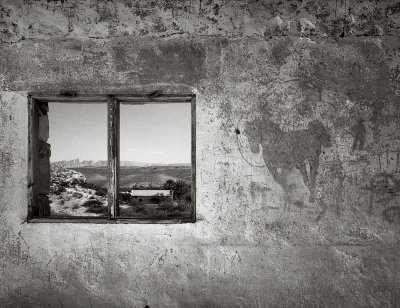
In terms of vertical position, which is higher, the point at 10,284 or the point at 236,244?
the point at 236,244

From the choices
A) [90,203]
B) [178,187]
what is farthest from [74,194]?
[178,187]

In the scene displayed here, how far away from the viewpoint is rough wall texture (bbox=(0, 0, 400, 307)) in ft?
8.28

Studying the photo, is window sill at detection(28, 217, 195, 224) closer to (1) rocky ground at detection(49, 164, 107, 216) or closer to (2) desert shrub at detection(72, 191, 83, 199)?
(1) rocky ground at detection(49, 164, 107, 216)

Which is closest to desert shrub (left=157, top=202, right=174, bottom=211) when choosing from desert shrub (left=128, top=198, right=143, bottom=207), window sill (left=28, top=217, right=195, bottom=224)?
desert shrub (left=128, top=198, right=143, bottom=207)

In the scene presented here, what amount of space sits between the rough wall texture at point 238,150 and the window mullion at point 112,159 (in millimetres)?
137

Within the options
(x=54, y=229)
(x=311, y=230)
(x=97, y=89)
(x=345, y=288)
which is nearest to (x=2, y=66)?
(x=97, y=89)

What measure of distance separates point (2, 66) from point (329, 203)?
2932mm

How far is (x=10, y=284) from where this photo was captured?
2617 millimetres

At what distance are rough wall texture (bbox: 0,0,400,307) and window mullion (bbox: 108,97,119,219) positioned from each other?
0.45 feet

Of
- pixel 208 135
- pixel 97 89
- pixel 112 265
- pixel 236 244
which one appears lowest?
pixel 112 265

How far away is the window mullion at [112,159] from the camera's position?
2650mm

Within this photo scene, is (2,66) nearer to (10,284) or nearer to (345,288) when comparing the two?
(10,284)

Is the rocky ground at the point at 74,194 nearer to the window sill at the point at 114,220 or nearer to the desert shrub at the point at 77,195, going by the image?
the desert shrub at the point at 77,195

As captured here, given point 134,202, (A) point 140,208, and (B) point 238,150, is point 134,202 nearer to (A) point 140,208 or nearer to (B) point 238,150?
(A) point 140,208
